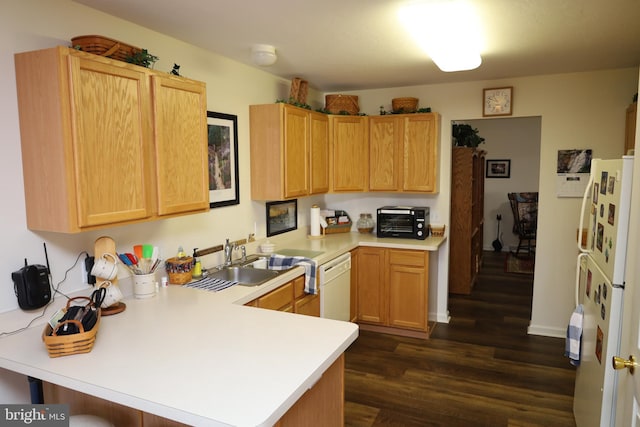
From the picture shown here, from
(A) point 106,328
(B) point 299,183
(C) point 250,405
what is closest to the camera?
(C) point 250,405

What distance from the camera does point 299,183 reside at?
3.85 metres

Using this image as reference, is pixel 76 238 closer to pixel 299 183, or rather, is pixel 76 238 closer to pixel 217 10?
pixel 217 10

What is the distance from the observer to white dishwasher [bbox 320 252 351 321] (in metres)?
3.62

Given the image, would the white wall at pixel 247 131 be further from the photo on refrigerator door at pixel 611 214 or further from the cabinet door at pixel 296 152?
the photo on refrigerator door at pixel 611 214

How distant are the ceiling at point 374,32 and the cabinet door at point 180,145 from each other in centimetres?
42

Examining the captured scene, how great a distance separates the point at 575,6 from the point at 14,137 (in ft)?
9.15

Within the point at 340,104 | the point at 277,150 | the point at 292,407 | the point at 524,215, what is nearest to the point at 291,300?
the point at 277,150

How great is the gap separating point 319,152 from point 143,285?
7.40 feet

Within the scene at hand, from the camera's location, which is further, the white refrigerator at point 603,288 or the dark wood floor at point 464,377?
the dark wood floor at point 464,377

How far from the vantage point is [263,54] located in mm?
3025

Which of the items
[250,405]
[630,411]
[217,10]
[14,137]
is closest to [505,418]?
[630,411]

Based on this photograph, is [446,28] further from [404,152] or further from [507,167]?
[507,167]

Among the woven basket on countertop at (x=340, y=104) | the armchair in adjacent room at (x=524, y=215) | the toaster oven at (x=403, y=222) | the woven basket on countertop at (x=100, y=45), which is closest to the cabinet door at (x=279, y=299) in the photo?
the woven basket on countertop at (x=100, y=45)

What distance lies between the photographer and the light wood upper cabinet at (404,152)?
4.27 metres
